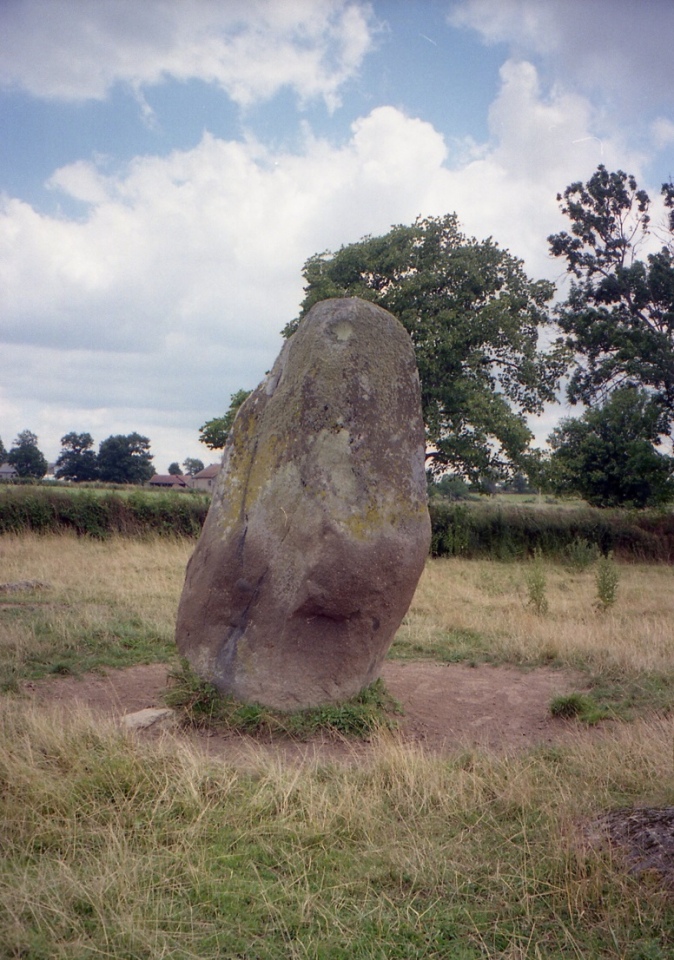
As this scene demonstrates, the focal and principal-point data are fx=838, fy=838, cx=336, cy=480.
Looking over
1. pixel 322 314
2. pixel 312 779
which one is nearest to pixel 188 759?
pixel 312 779

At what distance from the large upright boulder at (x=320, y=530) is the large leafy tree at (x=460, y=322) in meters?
19.2

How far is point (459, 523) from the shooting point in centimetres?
2236

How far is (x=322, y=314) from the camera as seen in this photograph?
23.4 feet

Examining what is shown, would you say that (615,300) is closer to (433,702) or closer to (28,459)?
(433,702)

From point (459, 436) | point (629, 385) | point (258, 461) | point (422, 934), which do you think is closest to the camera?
point (422, 934)

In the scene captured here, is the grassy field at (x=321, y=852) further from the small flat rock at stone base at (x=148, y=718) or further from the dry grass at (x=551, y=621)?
the dry grass at (x=551, y=621)

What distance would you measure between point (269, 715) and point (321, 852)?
239cm

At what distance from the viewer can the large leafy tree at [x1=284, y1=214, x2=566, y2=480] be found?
1047 inches

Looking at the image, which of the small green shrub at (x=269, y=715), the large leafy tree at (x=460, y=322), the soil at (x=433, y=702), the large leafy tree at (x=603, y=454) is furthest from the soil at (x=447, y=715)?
the large leafy tree at (x=603, y=454)

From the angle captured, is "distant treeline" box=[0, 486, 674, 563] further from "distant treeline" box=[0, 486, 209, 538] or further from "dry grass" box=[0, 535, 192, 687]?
"dry grass" box=[0, 535, 192, 687]

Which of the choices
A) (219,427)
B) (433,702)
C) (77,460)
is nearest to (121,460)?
(77,460)

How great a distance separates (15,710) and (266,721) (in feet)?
5.91

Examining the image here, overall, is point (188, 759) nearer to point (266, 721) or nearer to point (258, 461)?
point (266, 721)

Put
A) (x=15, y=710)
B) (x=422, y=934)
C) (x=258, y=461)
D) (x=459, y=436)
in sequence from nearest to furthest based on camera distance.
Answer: (x=422, y=934) → (x=15, y=710) → (x=258, y=461) → (x=459, y=436)
